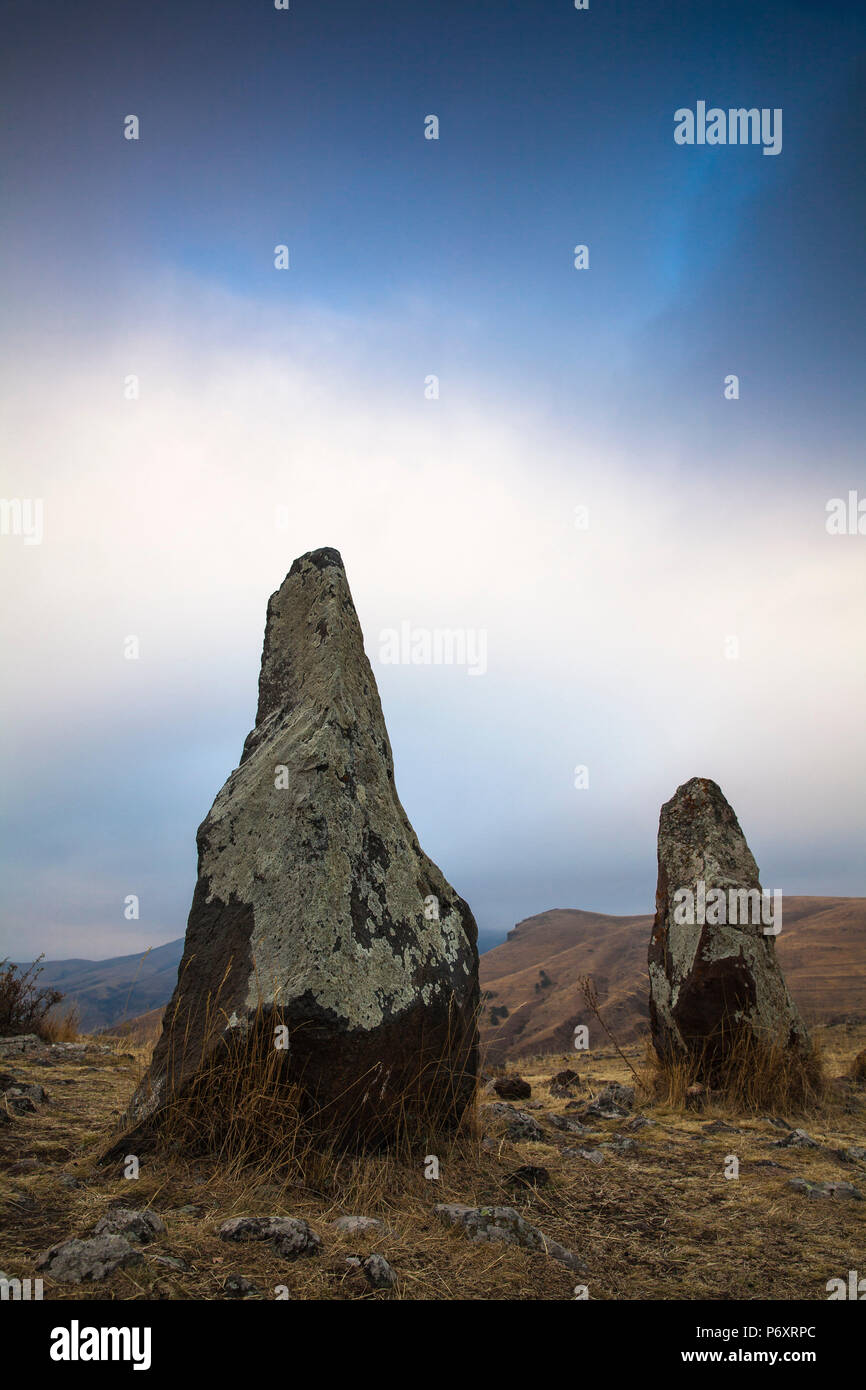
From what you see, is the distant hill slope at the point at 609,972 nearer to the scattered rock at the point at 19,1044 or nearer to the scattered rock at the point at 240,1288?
the scattered rock at the point at 19,1044

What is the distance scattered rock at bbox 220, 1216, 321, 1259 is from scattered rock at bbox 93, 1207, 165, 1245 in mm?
269

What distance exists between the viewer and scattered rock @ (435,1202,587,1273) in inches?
137

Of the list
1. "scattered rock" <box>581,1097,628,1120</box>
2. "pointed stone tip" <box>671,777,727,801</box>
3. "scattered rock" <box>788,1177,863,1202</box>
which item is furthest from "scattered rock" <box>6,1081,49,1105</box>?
"pointed stone tip" <box>671,777,727,801</box>

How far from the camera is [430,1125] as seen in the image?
462 cm

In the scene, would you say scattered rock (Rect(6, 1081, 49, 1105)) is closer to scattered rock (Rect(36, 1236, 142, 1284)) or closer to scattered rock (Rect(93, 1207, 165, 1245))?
scattered rock (Rect(93, 1207, 165, 1245))

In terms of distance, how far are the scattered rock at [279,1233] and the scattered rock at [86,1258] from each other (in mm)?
468

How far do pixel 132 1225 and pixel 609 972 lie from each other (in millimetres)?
35856

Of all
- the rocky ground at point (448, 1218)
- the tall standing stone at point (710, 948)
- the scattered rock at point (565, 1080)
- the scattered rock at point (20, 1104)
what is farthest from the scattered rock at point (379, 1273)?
the scattered rock at point (565, 1080)

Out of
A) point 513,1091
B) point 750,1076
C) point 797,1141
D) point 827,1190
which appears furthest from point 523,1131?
point 750,1076

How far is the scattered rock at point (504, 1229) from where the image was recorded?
348 cm

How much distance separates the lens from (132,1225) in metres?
3.00
